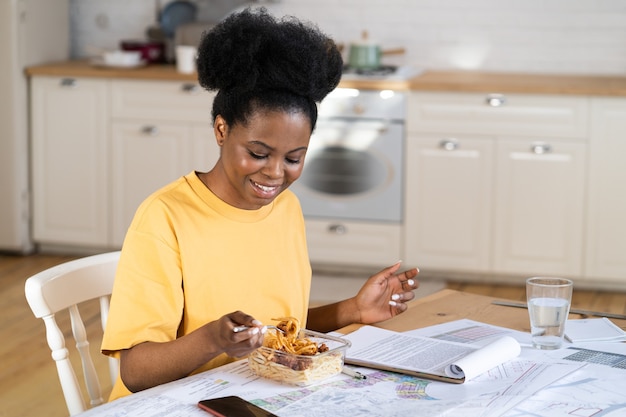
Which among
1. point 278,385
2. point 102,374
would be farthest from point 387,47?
point 278,385

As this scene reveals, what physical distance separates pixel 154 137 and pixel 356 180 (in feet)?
3.21

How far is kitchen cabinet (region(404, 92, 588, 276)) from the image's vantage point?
429 cm

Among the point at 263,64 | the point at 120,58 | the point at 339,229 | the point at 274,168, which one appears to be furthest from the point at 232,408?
the point at 120,58

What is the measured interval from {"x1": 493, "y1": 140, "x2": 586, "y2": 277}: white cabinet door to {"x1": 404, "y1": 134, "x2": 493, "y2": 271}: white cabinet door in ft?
0.22

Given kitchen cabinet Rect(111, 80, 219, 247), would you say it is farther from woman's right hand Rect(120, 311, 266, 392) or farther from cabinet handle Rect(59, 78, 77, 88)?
woman's right hand Rect(120, 311, 266, 392)

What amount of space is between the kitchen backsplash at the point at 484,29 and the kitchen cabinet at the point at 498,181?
60 cm

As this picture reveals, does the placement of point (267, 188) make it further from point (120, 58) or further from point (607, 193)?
point (120, 58)

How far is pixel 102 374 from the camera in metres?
3.31

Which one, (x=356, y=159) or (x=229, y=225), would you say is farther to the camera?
(x=356, y=159)

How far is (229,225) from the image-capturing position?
1704mm

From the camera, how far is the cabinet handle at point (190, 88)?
4.59 m

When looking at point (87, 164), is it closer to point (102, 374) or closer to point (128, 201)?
point (128, 201)

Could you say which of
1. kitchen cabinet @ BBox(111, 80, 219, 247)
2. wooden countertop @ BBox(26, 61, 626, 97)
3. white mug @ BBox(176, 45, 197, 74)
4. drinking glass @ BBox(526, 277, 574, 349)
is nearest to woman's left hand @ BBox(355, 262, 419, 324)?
drinking glass @ BBox(526, 277, 574, 349)

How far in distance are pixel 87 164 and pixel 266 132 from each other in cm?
341
